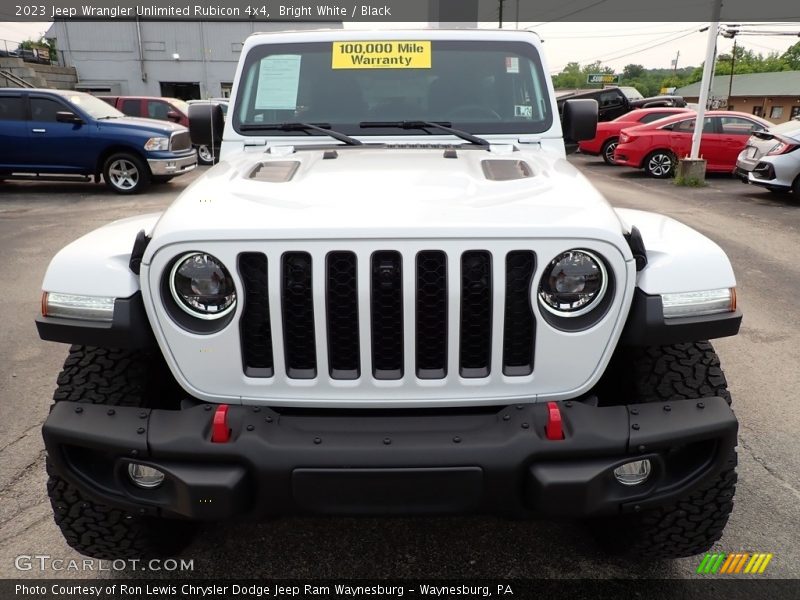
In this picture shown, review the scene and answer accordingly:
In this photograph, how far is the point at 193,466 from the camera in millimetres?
1822

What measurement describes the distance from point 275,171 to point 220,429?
43.0 inches

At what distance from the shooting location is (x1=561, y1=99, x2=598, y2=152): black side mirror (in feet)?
11.0

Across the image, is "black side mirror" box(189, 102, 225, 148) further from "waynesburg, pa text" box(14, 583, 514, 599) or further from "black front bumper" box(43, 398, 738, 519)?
"waynesburg, pa text" box(14, 583, 514, 599)

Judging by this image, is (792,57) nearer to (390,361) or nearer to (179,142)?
(179,142)

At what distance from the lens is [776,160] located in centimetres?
1075

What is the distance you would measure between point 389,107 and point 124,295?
1800 mm

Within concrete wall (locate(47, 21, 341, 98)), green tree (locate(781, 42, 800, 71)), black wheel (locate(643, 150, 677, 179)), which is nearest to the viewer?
black wheel (locate(643, 150, 677, 179))

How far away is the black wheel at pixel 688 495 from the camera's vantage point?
2.08 meters

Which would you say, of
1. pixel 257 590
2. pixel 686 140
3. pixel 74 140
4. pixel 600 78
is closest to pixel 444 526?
pixel 257 590

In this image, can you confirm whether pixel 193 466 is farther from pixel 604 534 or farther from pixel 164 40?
pixel 164 40

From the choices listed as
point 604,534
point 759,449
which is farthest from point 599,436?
point 759,449

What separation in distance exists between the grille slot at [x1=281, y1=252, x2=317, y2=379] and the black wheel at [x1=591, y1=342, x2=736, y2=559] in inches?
42.8

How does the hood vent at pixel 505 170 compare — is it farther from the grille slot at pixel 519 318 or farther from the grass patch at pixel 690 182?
the grass patch at pixel 690 182

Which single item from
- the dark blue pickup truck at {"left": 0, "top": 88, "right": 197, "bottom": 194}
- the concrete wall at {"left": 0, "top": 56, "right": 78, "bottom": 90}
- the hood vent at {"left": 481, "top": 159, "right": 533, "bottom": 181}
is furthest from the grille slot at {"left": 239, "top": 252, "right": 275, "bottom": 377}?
the concrete wall at {"left": 0, "top": 56, "right": 78, "bottom": 90}
